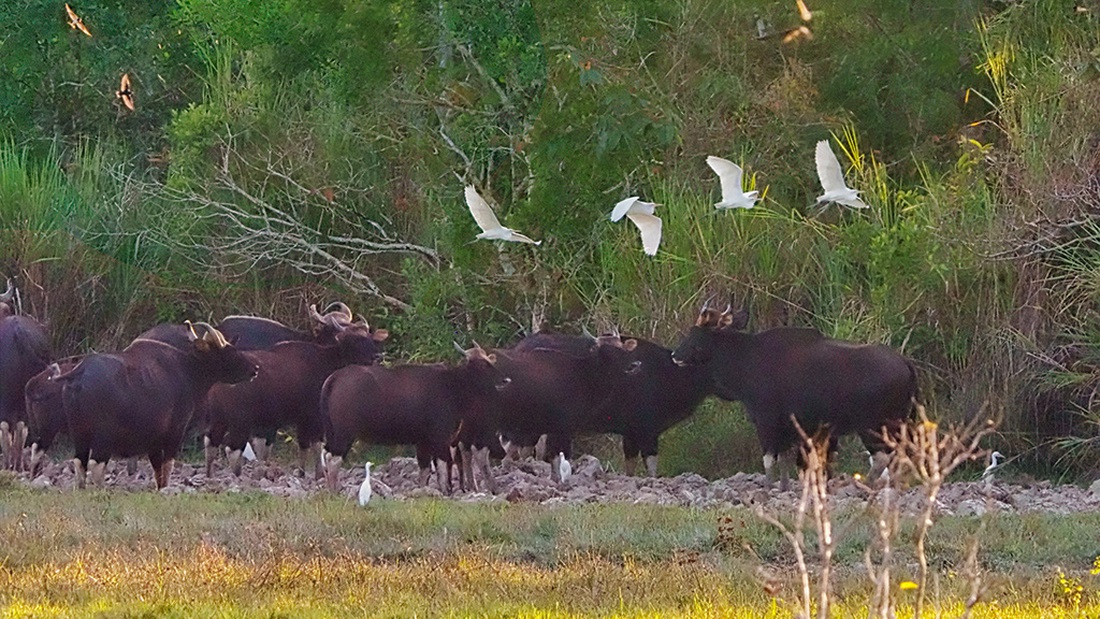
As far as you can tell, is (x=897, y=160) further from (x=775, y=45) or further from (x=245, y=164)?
(x=245, y=164)

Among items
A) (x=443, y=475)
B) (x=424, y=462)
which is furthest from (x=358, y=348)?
(x=443, y=475)

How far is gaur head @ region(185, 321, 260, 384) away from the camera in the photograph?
14719mm

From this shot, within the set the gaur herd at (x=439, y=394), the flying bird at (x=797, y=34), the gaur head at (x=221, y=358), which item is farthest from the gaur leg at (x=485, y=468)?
the flying bird at (x=797, y=34)

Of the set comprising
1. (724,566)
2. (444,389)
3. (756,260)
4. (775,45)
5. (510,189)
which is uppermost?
(775,45)

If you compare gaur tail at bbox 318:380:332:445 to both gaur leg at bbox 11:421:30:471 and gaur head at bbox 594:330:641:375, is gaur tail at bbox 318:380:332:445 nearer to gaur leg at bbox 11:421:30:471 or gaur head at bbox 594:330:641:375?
gaur head at bbox 594:330:641:375

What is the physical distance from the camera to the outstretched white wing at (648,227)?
14.7m

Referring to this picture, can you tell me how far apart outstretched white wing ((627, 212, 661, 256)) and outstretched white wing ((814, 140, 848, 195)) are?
142cm

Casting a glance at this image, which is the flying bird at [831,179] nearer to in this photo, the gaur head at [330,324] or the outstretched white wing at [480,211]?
the outstretched white wing at [480,211]

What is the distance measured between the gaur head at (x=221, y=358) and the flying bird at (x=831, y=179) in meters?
4.82

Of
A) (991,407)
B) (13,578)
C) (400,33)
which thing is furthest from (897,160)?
(13,578)

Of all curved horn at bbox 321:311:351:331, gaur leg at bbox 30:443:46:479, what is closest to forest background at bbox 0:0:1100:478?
curved horn at bbox 321:311:351:331

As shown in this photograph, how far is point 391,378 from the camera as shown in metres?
14.3

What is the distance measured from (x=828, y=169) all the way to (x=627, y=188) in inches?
153

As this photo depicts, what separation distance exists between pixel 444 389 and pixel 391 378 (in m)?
0.44
